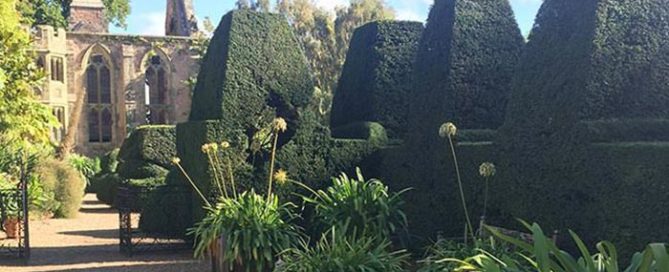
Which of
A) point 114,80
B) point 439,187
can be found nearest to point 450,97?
point 439,187

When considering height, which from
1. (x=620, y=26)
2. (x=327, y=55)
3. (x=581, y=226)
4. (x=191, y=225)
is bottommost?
(x=191, y=225)

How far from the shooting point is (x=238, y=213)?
7.50 m

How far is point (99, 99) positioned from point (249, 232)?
101 ft

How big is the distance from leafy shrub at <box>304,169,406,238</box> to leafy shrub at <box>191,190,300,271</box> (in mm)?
541

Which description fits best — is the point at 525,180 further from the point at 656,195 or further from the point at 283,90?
the point at 283,90

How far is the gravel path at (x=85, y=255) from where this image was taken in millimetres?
9461

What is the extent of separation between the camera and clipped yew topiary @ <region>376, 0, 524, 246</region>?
8.97 meters

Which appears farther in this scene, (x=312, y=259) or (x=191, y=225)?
(x=191, y=225)

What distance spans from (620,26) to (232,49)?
577cm

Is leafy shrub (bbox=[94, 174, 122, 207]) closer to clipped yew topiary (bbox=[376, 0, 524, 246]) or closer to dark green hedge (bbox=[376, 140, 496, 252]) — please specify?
dark green hedge (bbox=[376, 140, 496, 252])

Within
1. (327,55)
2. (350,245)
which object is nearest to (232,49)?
(350,245)

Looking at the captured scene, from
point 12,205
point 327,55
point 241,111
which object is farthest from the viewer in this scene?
point 327,55

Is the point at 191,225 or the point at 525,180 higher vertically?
the point at 525,180

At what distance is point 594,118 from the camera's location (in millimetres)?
6566
